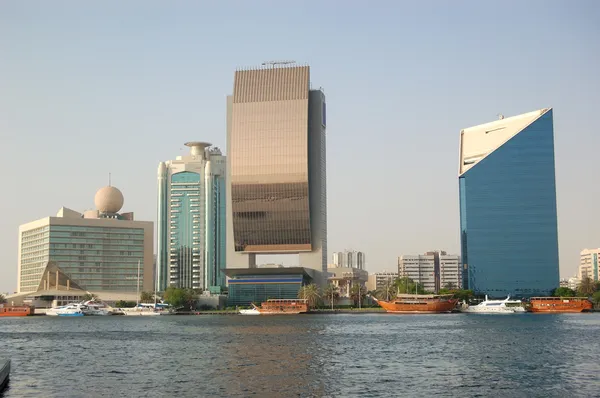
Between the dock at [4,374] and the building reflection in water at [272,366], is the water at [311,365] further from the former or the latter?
A: the dock at [4,374]

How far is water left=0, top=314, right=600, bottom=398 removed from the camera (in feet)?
206

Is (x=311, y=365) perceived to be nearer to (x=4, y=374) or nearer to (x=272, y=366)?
(x=272, y=366)

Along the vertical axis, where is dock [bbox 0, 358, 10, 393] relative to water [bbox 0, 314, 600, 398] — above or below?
above

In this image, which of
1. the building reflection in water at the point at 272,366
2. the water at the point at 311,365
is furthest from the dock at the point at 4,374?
the building reflection in water at the point at 272,366

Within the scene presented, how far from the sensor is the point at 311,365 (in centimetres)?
7912

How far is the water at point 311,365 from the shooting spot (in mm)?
62875

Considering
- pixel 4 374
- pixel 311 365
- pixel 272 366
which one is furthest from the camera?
A: pixel 311 365

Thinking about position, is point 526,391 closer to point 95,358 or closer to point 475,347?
point 475,347

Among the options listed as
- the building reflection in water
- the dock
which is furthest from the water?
the dock

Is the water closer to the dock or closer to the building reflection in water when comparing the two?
the building reflection in water

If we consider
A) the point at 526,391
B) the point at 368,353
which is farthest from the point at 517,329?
the point at 526,391

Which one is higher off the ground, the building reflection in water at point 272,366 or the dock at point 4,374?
the dock at point 4,374

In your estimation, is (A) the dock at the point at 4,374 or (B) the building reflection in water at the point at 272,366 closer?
(B) the building reflection in water at the point at 272,366

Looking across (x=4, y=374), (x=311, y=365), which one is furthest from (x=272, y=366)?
(x=4, y=374)
